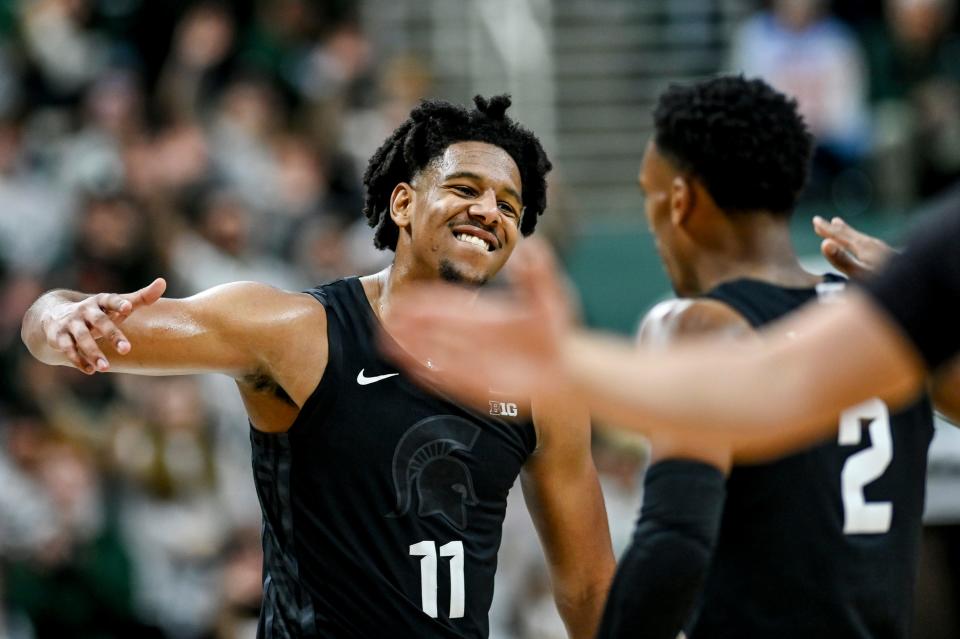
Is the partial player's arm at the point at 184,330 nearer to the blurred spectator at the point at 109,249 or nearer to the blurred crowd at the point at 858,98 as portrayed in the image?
the blurred spectator at the point at 109,249

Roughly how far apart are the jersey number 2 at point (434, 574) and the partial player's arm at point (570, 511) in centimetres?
40

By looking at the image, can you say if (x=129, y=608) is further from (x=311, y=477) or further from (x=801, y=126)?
(x=801, y=126)

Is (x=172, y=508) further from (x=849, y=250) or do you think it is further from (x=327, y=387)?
(x=849, y=250)

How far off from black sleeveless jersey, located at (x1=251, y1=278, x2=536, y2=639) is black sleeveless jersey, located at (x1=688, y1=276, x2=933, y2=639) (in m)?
0.72

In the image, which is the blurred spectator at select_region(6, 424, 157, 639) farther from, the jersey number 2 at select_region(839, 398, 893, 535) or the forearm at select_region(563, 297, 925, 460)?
the forearm at select_region(563, 297, 925, 460)

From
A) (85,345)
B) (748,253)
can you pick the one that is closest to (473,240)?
(748,253)

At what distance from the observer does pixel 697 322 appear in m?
4.28

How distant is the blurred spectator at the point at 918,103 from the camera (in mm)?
11422

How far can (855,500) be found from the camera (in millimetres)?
4309

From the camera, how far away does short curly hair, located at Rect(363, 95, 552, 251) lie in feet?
15.6

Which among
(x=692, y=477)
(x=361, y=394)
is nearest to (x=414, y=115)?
(x=361, y=394)

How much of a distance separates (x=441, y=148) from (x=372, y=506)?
1.18 metres

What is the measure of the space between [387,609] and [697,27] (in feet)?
33.3

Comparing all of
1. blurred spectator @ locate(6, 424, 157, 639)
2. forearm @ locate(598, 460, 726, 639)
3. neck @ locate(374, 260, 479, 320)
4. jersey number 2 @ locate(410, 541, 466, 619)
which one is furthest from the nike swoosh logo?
blurred spectator @ locate(6, 424, 157, 639)
